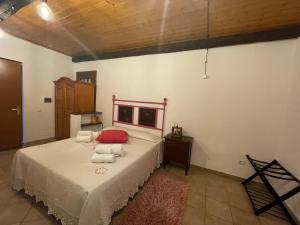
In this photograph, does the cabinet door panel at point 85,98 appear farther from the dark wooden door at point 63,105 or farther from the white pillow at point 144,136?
the white pillow at point 144,136

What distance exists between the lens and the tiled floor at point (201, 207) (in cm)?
156

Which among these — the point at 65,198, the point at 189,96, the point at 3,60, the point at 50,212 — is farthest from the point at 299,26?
the point at 3,60

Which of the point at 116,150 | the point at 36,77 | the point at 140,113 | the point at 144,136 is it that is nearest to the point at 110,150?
the point at 116,150

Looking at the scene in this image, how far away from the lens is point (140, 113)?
11.1ft

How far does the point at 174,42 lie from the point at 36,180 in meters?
3.13

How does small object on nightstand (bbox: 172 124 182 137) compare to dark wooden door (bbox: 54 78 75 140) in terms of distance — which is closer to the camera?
→ small object on nightstand (bbox: 172 124 182 137)

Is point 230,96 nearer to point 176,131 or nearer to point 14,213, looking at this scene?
point 176,131

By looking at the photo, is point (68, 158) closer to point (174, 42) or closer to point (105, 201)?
point (105, 201)

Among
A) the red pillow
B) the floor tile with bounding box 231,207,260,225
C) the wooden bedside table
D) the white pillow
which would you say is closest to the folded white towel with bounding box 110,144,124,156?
the red pillow

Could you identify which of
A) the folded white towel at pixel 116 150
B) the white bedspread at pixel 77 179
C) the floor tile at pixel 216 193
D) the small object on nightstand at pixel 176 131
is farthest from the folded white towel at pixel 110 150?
the floor tile at pixel 216 193

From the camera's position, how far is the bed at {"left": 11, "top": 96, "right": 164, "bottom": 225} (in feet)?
4.21

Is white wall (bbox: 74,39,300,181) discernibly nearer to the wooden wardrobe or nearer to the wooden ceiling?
the wooden ceiling

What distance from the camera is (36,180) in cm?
166

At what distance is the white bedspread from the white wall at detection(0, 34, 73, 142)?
6.95 feet
